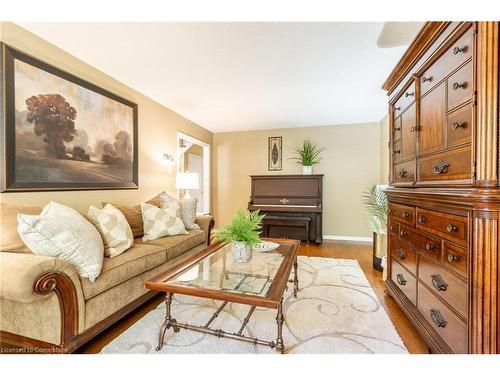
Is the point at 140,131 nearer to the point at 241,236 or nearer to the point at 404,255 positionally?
the point at 241,236

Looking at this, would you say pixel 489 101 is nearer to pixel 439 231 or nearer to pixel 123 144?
pixel 439 231

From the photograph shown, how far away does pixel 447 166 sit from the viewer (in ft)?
4.17

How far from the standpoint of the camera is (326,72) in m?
2.51

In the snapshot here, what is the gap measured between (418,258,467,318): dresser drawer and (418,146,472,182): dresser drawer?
21.1 inches

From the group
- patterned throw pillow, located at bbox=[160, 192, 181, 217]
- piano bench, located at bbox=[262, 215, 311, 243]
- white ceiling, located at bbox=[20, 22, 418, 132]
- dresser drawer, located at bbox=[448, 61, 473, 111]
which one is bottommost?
piano bench, located at bbox=[262, 215, 311, 243]

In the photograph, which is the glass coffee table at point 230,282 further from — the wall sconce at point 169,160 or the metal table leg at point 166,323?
the wall sconce at point 169,160

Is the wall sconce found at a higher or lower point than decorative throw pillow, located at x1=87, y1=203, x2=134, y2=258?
higher

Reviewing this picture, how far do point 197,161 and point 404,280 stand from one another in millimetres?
5235

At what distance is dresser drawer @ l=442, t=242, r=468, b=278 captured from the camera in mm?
1093

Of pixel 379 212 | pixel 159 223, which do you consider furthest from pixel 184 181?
pixel 379 212

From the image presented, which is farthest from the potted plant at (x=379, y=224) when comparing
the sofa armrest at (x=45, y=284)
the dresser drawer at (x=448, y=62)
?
the sofa armrest at (x=45, y=284)

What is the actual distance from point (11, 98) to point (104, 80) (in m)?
0.99

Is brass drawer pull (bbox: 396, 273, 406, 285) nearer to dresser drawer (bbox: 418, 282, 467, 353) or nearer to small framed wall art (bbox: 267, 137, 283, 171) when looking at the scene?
dresser drawer (bbox: 418, 282, 467, 353)

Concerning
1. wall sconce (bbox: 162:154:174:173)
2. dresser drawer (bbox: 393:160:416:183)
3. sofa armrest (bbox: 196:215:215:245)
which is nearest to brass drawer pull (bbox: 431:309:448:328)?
dresser drawer (bbox: 393:160:416:183)
